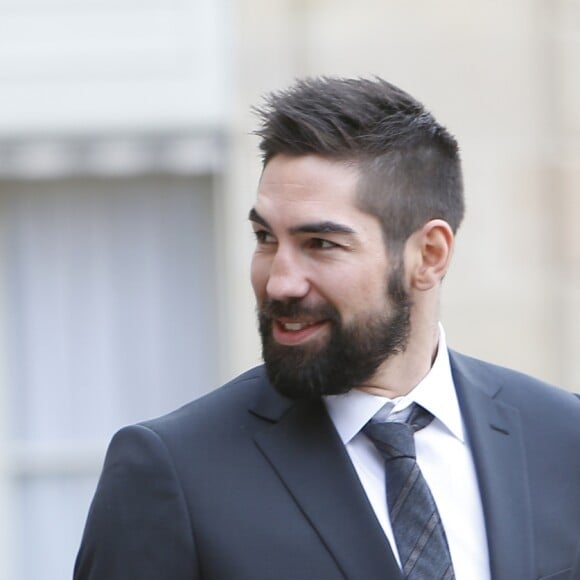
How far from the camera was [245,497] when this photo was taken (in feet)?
9.53

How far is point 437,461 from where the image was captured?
3.02 meters

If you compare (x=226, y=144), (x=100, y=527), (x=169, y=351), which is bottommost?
(x=169, y=351)

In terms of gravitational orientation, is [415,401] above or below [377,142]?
below

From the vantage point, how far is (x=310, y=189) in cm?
288

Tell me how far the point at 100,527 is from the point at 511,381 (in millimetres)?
913

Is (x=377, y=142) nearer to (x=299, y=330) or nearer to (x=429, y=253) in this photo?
(x=429, y=253)

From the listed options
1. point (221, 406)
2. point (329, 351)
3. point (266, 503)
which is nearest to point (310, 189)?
point (329, 351)

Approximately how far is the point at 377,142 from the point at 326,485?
0.63 m

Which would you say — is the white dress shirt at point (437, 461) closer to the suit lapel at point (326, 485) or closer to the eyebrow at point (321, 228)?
the suit lapel at point (326, 485)

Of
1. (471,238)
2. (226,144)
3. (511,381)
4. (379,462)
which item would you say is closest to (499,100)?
(471,238)

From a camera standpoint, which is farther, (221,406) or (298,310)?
(221,406)

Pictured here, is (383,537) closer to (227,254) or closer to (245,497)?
(245,497)

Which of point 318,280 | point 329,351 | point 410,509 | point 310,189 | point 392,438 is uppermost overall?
point 310,189

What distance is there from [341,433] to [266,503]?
20cm
